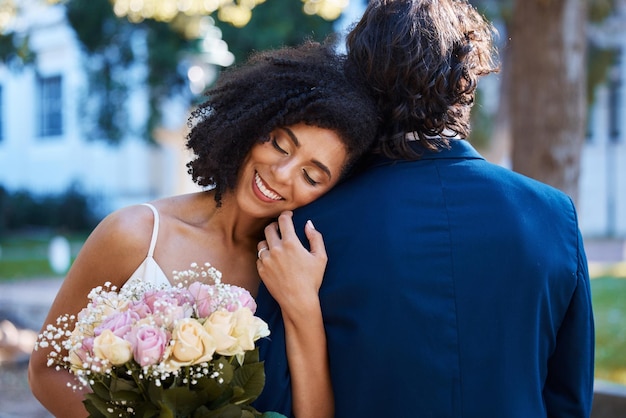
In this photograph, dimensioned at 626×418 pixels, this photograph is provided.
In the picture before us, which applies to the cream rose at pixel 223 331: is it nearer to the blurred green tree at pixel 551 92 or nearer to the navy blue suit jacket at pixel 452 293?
the navy blue suit jacket at pixel 452 293

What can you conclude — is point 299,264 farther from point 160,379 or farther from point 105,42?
point 105,42

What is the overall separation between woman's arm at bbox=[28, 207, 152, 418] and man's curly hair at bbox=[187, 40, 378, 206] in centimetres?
30

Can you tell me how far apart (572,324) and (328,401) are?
0.69 m

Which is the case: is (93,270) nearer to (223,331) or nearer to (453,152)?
(223,331)

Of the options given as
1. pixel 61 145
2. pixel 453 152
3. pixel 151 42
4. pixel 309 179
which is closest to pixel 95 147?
pixel 61 145

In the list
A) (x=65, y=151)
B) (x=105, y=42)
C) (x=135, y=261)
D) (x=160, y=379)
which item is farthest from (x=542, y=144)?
(x=65, y=151)

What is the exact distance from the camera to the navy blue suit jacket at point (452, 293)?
2.10 metres

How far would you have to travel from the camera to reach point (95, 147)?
23.3 meters

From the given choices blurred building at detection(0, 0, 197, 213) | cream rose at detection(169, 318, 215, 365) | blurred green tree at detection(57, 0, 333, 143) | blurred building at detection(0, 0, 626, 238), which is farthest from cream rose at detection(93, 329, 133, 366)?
blurred building at detection(0, 0, 626, 238)

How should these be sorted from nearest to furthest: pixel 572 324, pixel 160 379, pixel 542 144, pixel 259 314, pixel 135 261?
pixel 160 379 → pixel 572 324 → pixel 259 314 → pixel 135 261 → pixel 542 144

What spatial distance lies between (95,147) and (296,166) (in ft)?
71.1

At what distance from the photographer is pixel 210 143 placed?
9.09 ft

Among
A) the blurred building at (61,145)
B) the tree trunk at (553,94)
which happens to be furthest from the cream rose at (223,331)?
the blurred building at (61,145)

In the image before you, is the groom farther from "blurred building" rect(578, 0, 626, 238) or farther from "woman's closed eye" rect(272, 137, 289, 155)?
"blurred building" rect(578, 0, 626, 238)
